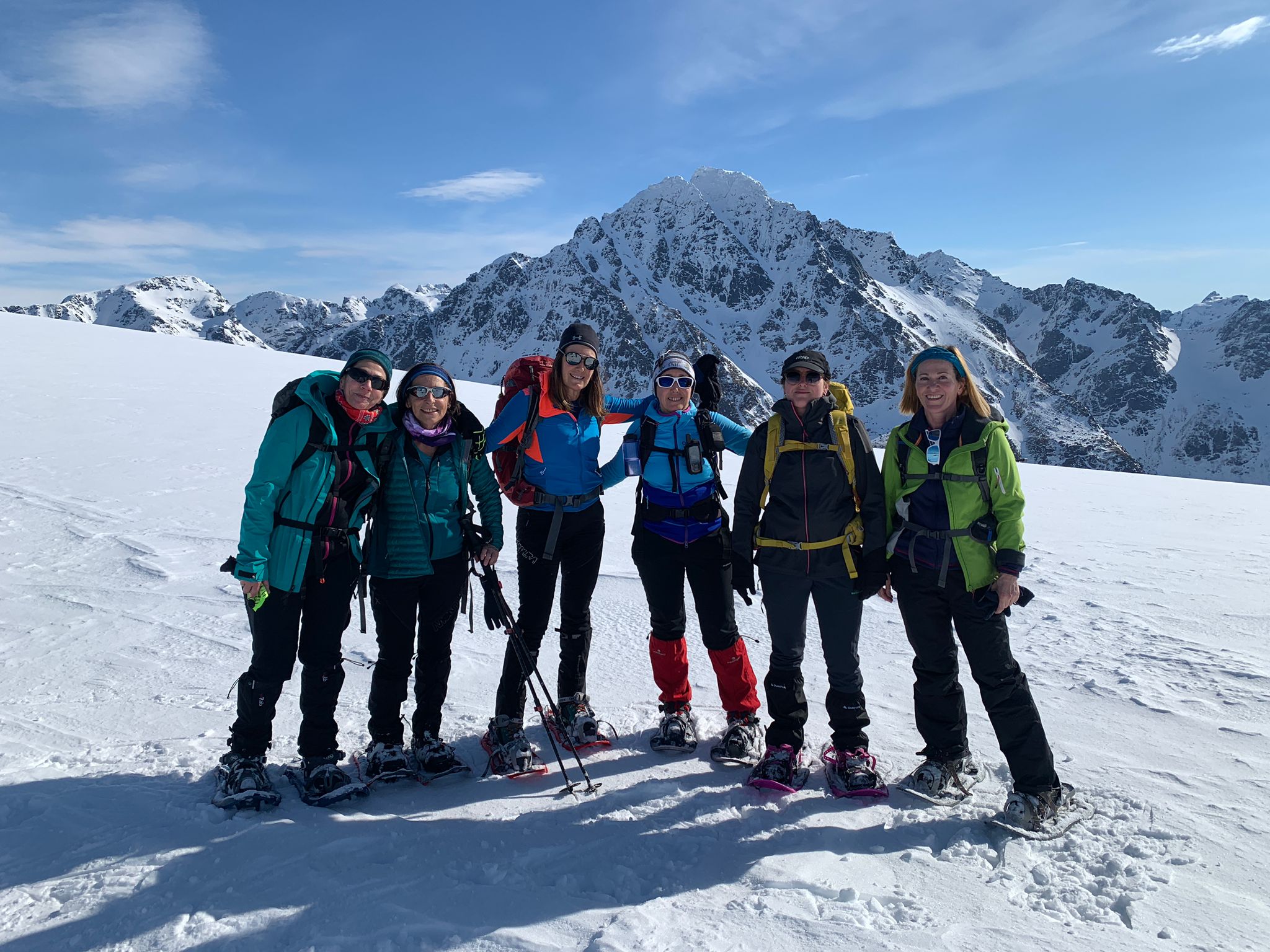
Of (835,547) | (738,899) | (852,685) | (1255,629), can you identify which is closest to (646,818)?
(738,899)

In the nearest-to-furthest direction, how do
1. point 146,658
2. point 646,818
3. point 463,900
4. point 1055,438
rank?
point 463,900 < point 646,818 < point 146,658 < point 1055,438

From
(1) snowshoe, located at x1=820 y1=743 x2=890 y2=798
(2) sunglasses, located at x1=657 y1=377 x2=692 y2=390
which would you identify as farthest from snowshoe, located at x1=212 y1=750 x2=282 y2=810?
(2) sunglasses, located at x1=657 y1=377 x2=692 y2=390

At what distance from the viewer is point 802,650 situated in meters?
4.03

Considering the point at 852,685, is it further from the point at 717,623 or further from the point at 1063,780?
the point at 1063,780

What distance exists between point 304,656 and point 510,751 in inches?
51.6

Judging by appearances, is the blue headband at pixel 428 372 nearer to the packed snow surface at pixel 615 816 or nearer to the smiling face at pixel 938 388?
the packed snow surface at pixel 615 816

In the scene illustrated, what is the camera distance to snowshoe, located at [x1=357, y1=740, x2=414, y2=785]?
3.93 m

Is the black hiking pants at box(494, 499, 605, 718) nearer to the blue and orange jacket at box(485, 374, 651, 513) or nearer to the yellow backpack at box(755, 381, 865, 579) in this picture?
the blue and orange jacket at box(485, 374, 651, 513)

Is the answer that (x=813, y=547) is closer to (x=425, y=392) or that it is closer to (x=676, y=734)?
(x=676, y=734)

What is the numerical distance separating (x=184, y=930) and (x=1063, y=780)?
4.42 meters

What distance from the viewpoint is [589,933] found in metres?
2.77

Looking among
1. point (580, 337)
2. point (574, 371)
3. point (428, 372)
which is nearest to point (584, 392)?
point (574, 371)

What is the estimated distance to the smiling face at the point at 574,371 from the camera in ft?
14.2

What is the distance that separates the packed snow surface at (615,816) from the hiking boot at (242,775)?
0.13m
